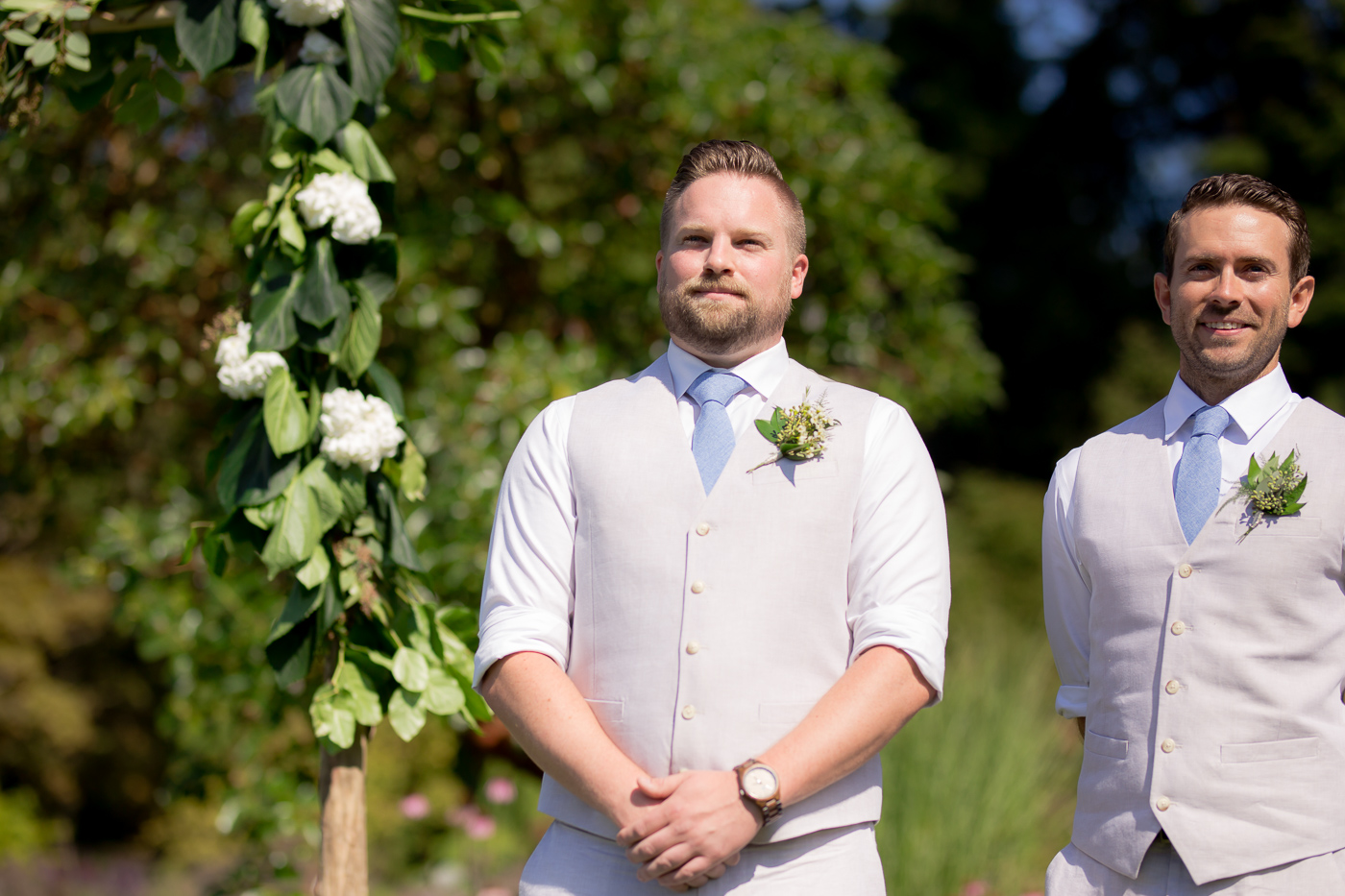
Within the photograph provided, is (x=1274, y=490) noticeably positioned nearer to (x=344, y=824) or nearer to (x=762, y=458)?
(x=762, y=458)

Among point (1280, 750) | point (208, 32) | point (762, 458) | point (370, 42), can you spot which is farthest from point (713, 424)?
point (208, 32)

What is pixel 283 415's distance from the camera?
7.44 ft

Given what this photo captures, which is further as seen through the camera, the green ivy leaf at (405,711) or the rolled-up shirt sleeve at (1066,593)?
the green ivy leaf at (405,711)

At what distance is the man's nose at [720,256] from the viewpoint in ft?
6.37

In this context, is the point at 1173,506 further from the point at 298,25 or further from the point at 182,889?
the point at 182,889

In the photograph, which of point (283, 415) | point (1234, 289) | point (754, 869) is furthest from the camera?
point (283, 415)

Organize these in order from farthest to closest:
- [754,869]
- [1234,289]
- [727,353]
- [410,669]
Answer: [410,669] → [727,353] → [1234,289] → [754,869]

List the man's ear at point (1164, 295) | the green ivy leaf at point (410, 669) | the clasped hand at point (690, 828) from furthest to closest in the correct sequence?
the green ivy leaf at point (410, 669)
the man's ear at point (1164, 295)
the clasped hand at point (690, 828)

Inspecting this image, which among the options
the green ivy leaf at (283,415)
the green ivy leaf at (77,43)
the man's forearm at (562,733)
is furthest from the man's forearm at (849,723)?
the green ivy leaf at (77,43)

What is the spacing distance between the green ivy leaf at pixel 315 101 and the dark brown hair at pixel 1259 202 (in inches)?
64.7

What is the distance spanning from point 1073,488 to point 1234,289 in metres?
0.44

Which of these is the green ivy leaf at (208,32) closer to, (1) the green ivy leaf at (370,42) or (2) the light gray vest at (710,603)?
(1) the green ivy leaf at (370,42)

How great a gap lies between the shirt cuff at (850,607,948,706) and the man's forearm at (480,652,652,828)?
43 cm

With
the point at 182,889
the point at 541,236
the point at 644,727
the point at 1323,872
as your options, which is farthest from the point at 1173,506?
the point at 182,889
